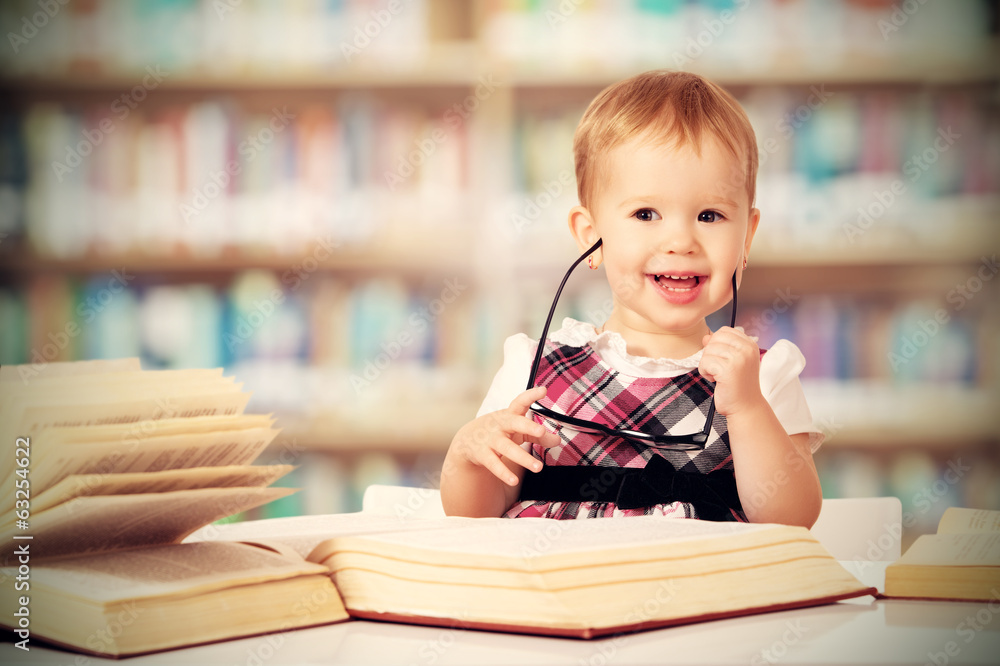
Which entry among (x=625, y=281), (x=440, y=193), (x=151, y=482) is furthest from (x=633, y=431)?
(x=440, y=193)

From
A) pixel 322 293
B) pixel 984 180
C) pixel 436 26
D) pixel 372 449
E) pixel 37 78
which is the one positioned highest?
pixel 436 26

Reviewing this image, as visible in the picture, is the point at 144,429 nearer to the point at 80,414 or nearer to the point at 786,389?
the point at 80,414

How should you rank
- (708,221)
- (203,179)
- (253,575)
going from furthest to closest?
(203,179) < (708,221) < (253,575)

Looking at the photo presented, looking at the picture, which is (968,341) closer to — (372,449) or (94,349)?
(372,449)

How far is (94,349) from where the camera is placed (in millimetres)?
2373

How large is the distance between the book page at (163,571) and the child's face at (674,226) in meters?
0.49

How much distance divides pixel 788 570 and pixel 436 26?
2.26 m

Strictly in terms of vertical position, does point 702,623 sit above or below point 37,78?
below

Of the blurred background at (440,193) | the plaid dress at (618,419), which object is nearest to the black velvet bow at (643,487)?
the plaid dress at (618,419)

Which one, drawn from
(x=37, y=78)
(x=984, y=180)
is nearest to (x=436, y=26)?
(x=37, y=78)

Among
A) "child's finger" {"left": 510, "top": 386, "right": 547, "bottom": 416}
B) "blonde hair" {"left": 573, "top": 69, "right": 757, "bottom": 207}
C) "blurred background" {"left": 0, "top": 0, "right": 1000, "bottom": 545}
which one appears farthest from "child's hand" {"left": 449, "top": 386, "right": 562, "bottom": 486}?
"blurred background" {"left": 0, "top": 0, "right": 1000, "bottom": 545}

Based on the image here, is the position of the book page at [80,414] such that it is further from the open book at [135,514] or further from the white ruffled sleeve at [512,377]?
the white ruffled sleeve at [512,377]

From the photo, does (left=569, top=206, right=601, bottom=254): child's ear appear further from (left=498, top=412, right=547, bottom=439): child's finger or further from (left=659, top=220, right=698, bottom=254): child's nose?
(left=498, top=412, right=547, bottom=439): child's finger

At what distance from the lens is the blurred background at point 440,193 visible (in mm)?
2312
